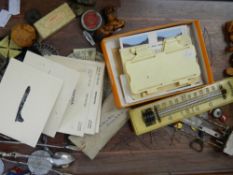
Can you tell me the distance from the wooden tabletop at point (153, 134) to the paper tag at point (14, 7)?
0.04 feet

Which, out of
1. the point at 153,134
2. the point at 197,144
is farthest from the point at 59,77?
the point at 197,144

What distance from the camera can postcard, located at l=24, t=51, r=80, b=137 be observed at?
922 millimetres

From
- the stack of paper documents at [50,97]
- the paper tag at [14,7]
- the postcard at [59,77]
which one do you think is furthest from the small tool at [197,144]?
the paper tag at [14,7]

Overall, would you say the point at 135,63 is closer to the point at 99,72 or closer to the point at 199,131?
the point at 99,72

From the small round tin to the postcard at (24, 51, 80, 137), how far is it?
0.14m

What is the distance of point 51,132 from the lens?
0.92 m

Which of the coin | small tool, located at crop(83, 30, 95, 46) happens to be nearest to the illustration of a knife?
the coin

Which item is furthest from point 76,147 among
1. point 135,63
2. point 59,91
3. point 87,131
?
point 135,63

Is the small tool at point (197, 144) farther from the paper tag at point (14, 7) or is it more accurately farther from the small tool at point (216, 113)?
the paper tag at point (14, 7)

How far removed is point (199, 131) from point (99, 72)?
13.6 inches

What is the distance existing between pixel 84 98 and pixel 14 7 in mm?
324

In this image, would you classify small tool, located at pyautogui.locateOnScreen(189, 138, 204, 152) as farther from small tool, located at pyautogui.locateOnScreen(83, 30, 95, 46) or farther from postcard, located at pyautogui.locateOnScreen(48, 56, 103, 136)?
small tool, located at pyautogui.locateOnScreen(83, 30, 95, 46)

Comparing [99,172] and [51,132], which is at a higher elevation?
[51,132]

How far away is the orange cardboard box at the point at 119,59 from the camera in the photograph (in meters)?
0.91
